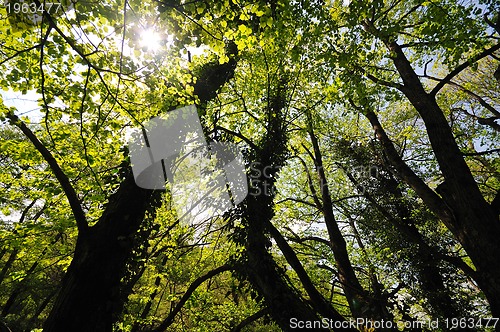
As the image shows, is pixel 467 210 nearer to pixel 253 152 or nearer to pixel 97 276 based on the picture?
pixel 253 152

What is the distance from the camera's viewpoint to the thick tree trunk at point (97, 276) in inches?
116

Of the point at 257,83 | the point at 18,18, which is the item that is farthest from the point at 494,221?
the point at 18,18

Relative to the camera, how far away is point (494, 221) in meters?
3.88

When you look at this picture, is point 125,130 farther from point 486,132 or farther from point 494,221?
point 486,132

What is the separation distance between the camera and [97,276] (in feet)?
10.7

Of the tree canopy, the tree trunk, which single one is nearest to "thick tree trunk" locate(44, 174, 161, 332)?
the tree canopy

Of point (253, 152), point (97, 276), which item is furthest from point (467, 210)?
point (97, 276)

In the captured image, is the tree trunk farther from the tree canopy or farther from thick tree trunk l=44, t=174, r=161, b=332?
thick tree trunk l=44, t=174, r=161, b=332

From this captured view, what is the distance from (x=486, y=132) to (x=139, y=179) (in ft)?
37.6

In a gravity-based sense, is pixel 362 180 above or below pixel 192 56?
below

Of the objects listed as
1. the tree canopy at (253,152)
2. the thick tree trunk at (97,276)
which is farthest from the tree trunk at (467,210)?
the thick tree trunk at (97,276)

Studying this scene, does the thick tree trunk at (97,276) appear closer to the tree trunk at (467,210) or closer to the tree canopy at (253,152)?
the tree canopy at (253,152)

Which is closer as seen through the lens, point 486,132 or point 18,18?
point 18,18

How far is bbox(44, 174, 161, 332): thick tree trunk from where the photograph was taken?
2959 millimetres
